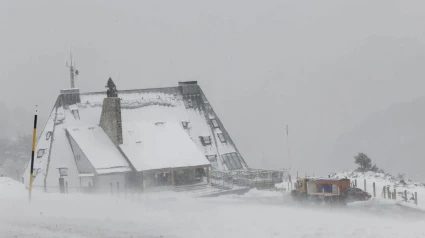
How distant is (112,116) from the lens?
178 ft

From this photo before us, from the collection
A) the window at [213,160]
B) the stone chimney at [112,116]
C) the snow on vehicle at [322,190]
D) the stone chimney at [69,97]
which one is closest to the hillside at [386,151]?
the window at [213,160]

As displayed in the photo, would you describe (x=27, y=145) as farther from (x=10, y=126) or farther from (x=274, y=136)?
(x=274, y=136)

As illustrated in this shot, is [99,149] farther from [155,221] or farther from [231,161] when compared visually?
[155,221]

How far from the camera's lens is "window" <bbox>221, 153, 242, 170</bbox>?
59.4m

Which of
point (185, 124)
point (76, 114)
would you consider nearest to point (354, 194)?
point (185, 124)

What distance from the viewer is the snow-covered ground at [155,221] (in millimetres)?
22281

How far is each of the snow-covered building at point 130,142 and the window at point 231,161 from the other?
0.33ft

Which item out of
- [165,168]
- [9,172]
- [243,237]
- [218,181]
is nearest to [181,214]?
[243,237]

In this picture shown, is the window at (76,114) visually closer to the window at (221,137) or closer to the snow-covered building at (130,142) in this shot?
the snow-covered building at (130,142)

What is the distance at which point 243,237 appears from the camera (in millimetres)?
21781

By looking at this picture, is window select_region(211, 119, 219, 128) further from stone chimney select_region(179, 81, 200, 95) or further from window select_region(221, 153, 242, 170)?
stone chimney select_region(179, 81, 200, 95)

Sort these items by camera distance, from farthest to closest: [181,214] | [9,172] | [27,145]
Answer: [27,145] → [9,172] → [181,214]

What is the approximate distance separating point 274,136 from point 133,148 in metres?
141

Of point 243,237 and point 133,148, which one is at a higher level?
point 133,148
